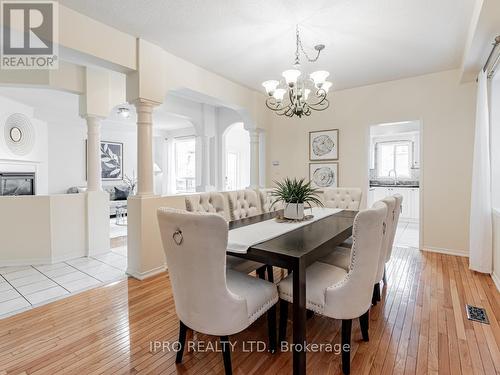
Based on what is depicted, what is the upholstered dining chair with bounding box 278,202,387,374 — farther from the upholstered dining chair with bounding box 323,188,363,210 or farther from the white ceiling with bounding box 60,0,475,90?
the white ceiling with bounding box 60,0,475,90

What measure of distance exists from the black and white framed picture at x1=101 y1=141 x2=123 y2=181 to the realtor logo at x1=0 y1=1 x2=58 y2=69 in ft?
15.3

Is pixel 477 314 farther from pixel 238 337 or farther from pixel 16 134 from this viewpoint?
pixel 16 134

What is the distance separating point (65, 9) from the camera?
2334 millimetres

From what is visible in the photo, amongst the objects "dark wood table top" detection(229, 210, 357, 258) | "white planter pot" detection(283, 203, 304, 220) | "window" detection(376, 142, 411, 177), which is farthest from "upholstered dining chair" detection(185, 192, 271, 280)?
"window" detection(376, 142, 411, 177)

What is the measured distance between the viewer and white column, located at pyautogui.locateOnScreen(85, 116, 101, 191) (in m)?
3.86

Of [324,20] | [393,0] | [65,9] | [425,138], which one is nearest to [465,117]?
[425,138]

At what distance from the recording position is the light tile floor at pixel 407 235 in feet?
14.4

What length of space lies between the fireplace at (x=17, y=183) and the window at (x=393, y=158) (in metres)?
8.33

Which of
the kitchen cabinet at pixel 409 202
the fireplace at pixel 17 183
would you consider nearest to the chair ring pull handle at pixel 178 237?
the kitchen cabinet at pixel 409 202

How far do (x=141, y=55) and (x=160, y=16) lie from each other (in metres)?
0.57

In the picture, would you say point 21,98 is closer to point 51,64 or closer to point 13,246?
point 51,64

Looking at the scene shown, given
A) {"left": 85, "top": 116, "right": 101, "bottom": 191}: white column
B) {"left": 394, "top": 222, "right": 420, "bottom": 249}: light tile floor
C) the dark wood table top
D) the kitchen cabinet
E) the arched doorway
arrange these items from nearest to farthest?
the dark wood table top, {"left": 85, "top": 116, "right": 101, "bottom": 191}: white column, {"left": 394, "top": 222, "right": 420, "bottom": 249}: light tile floor, the kitchen cabinet, the arched doorway

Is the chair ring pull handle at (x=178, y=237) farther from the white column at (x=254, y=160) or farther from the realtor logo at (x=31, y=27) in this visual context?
the white column at (x=254, y=160)

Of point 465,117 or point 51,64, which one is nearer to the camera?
point 51,64
